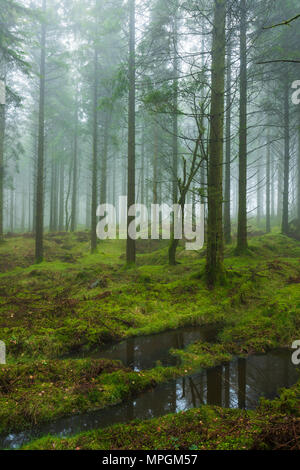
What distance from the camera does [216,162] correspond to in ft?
24.5

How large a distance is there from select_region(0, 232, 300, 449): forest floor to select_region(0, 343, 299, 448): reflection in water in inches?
5.8

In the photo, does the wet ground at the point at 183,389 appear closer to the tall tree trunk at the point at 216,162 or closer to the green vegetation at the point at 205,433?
the green vegetation at the point at 205,433

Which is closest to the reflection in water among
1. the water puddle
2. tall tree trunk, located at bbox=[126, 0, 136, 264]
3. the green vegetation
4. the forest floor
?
the forest floor

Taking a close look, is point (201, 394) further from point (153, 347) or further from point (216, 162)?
point (216, 162)

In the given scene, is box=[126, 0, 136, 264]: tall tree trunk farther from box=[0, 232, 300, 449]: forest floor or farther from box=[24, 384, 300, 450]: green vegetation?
box=[24, 384, 300, 450]: green vegetation

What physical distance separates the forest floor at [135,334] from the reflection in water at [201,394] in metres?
0.15

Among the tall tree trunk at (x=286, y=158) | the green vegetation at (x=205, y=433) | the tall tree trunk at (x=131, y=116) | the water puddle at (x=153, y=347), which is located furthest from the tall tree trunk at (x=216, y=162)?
the tall tree trunk at (x=286, y=158)

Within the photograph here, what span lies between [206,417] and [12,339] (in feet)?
12.8

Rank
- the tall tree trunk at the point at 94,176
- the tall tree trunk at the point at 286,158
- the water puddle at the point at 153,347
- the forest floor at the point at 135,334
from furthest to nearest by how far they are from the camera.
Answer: the tall tree trunk at the point at 94,176, the tall tree trunk at the point at 286,158, the water puddle at the point at 153,347, the forest floor at the point at 135,334

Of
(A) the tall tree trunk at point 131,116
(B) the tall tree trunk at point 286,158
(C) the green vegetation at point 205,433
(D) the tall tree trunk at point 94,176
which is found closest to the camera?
(C) the green vegetation at point 205,433

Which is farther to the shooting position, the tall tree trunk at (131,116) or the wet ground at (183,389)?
the tall tree trunk at (131,116)

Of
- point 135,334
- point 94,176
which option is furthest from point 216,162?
point 94,176

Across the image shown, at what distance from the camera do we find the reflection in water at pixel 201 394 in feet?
9.75

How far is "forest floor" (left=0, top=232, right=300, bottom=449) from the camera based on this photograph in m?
2.64
